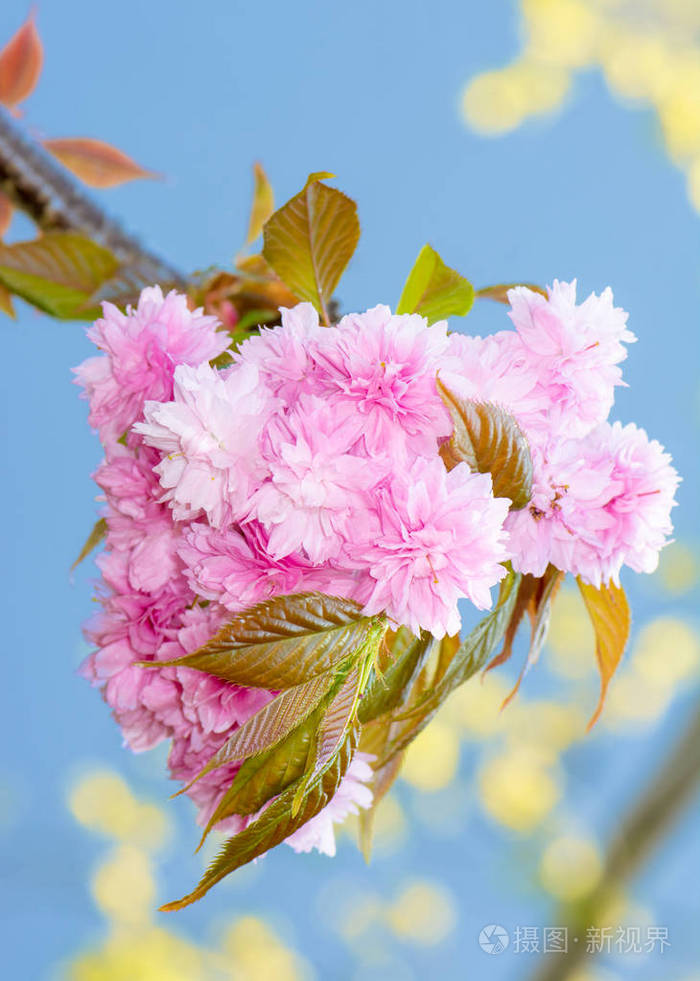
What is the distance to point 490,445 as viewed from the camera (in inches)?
11.4

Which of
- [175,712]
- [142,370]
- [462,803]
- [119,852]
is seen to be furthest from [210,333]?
[462,803]

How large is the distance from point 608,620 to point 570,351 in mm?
121

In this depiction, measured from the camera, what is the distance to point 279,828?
28 cm

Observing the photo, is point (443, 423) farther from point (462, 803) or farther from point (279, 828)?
point (462, 803)

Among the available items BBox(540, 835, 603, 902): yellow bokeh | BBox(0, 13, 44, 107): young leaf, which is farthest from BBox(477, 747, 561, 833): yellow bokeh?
BBox(0, 13, 44, 107): young leaf

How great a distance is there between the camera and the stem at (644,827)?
986mm

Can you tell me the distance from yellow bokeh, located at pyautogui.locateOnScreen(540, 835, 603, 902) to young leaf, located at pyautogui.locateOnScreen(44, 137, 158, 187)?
1050mm

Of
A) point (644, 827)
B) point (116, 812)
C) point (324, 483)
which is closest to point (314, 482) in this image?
point (324, 483)

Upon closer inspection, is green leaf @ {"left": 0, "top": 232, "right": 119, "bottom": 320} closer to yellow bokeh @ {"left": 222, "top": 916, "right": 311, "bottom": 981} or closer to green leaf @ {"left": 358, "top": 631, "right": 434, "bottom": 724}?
green leaf @ {"left": 358, "top": 631, "right": 434, "bottom": 724}

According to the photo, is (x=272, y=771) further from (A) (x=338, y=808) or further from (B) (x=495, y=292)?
(B) (x=495, y=292)

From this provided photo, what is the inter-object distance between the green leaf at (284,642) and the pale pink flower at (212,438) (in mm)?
36

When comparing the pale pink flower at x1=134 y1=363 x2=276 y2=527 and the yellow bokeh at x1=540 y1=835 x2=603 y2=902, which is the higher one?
the yellow bokeh at x1=540 y1=835 x2=603 y2=902

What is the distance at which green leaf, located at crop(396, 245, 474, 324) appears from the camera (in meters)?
0.36

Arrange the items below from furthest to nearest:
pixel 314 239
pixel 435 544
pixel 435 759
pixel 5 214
→ 1. pixel 435 759
2. pixel 5 214
3. pixel 314 239
4. pixel 435 544
